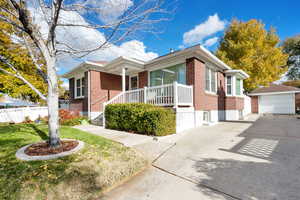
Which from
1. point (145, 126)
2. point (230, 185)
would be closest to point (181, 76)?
point (145, 126)

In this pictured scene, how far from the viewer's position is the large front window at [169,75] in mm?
8264

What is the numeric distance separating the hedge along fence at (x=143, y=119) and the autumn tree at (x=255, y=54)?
13.2 m

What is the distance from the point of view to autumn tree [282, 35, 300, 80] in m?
22.9

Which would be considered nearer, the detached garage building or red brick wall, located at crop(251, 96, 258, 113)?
the detached garage building

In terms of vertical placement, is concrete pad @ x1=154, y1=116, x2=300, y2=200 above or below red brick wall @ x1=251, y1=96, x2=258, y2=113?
below

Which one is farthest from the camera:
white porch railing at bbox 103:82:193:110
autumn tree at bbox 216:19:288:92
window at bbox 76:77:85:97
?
autumn tree at bbox 216:19:288:92

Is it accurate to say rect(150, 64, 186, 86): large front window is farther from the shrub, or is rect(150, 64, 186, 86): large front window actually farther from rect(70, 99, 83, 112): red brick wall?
rect(70, 99, 83, 112): red brick wall

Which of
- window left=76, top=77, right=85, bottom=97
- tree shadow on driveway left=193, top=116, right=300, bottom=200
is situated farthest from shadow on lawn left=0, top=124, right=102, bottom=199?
window left=76, top=77, right=85, bottom=97

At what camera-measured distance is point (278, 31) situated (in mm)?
16484

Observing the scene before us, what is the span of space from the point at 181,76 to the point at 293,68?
2853 cm

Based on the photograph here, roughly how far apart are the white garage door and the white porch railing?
544 inches

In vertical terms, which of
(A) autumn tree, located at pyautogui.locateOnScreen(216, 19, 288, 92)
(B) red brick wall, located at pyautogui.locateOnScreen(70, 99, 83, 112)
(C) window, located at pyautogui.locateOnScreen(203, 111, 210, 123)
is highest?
(A) autumn tree, located at pyautogui.locateOnScreen(216, 19, 288, 92)

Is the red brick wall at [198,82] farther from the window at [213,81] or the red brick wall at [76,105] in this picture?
the red brick wall at [76,105]

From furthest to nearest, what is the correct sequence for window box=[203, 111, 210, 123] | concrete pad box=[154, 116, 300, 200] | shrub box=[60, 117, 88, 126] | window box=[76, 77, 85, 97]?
window box=[76, 77, 85, 97] → window box=[203, 111, 210, 123] → shrub box=[60, 117, 88, 126] → concrete pad box=[154, 116, 300, 200]
